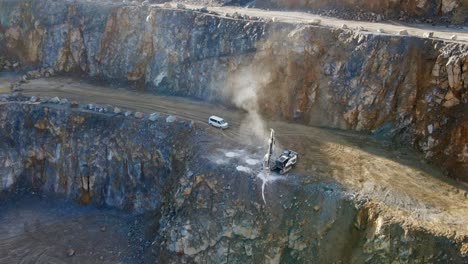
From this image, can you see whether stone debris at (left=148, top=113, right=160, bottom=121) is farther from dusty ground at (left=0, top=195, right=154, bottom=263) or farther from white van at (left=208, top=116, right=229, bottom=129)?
dusty ground at (left=0, top=195, right=154, bottom=263)

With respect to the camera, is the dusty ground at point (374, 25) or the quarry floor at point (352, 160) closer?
the quarry floor at point (352, 160)

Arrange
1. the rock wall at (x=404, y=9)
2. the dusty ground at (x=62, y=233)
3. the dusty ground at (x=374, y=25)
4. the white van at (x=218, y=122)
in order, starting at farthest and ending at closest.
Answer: the rock wall at (x=404, y=9) → the dusty ground at (x=374, y=25) → the white van at (x=218, y=122) → the dusty ground at (x=62, y=233)

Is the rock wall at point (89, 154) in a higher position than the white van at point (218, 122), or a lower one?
lower

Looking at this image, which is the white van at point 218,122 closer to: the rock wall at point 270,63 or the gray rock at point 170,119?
the gray rock at point 170,119

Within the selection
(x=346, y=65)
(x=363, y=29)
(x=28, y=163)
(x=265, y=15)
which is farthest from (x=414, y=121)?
(x=28, y=163)

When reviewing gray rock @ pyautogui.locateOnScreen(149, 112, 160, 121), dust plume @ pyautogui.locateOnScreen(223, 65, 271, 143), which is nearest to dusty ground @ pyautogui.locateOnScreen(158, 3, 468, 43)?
dust plume @ pyautogui.locateOnScreen(223, 65, 271, 143)

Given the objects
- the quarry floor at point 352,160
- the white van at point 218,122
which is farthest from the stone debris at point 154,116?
the white van at point 218,122

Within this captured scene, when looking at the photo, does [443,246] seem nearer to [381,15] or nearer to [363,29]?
[363,29]
